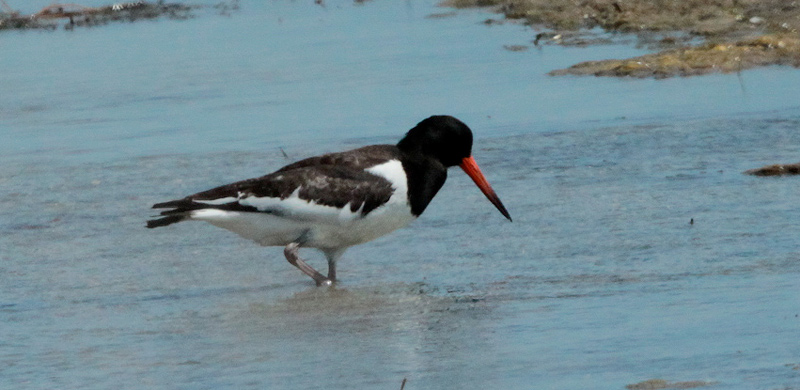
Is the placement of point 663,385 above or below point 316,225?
above

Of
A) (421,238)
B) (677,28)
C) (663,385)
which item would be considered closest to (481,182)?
(421,238)

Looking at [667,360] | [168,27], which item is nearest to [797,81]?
[667,360]

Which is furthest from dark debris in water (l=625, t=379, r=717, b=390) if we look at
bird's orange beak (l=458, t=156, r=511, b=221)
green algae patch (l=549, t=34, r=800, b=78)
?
green algae patch (l=549, t=34, r=800, b=78)

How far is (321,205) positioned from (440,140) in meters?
0.79

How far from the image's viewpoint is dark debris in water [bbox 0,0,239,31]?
16.2 m

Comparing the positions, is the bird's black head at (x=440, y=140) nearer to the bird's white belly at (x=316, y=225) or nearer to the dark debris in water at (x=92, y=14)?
the bird's white belly at (x=316, y=225)

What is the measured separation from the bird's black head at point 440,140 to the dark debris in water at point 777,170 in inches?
63.1

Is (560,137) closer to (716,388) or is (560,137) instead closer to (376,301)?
(376,301)

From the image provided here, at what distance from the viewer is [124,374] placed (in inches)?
190

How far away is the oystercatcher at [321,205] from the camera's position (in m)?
6.50

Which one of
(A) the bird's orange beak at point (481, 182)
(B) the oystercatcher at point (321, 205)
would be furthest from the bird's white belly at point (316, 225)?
(A) the bird's orange beak at point (481, 182)

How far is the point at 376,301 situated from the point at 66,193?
3.17 m

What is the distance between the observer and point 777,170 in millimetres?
7410

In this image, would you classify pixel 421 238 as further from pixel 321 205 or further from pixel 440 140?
pixel 321 205
